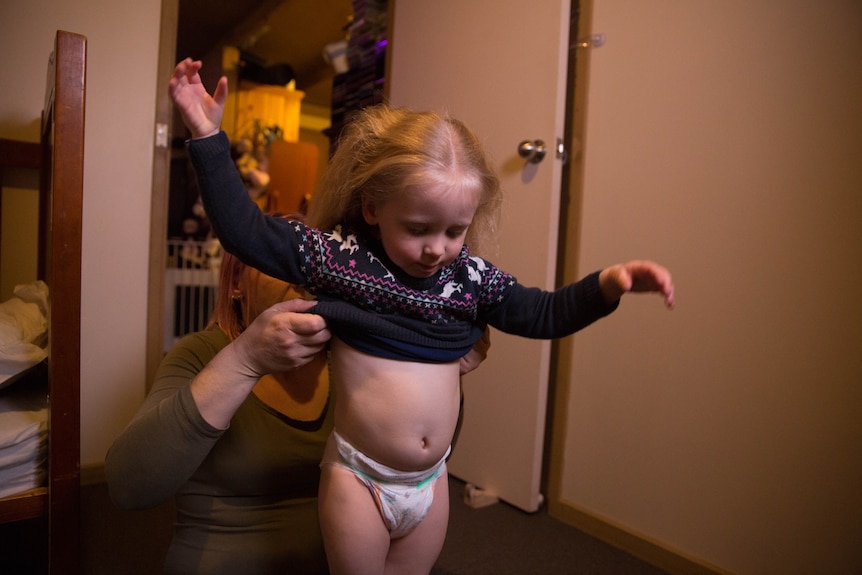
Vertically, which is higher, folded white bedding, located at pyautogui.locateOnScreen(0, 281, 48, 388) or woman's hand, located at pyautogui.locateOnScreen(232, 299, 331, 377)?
woman's hand, located at pyautogui.locateOnScreen(232, 299, 331, 377)

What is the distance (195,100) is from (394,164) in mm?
223

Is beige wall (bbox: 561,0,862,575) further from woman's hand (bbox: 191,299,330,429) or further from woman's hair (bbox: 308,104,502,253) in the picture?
woman's hand (bbox: 191,299,330,429)

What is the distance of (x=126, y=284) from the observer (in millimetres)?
1811

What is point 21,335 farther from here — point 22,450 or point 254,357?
point 254,357

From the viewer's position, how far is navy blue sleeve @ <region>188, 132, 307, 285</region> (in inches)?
22.6

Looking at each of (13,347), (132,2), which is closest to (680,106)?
(13,347)

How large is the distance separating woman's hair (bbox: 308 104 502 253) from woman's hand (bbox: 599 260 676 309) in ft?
0.63

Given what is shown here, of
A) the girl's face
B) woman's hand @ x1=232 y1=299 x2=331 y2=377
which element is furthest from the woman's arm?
the girl's face

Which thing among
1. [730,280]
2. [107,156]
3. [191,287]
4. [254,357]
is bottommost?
[191,287]

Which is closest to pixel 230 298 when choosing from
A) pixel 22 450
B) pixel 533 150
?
pixel 22 450

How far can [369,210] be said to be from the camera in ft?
2.40

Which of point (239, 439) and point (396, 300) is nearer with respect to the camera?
point (396, 300)

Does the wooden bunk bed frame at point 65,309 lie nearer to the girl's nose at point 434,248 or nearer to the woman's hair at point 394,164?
the woman's hair at point 394,164

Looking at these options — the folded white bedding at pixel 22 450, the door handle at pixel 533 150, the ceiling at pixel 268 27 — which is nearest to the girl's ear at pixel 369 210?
the folded white bedding at pixel 22 450
